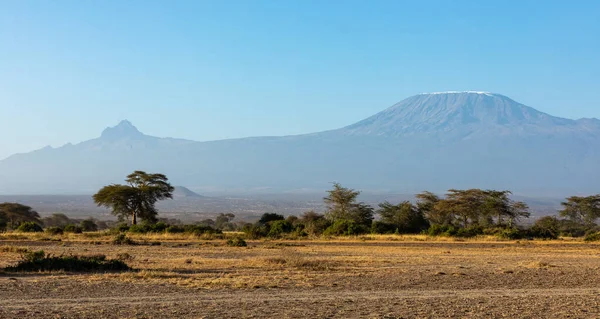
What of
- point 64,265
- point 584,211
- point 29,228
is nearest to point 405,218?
point 584,211

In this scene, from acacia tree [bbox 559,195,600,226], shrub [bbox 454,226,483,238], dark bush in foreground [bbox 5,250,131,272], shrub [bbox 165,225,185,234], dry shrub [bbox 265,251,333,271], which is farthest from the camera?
acacia tree [bbox 559,195,600,226]

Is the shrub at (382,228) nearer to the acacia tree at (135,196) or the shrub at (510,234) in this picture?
the shrub at (510,234)

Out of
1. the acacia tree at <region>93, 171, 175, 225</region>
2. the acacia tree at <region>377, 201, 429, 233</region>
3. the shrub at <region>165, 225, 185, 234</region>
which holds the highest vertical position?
the acacia tree at <region>93, 171, 175, 225</region>

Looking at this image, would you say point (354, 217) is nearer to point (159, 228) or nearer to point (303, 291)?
point (159, 228)

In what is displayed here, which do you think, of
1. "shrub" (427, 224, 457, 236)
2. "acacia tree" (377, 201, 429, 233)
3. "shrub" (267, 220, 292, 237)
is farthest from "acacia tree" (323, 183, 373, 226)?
"shrub" (427, 224, 457, 236)

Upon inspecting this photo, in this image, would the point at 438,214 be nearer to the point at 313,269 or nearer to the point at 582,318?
the point at 313,269

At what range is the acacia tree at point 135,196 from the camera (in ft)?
173

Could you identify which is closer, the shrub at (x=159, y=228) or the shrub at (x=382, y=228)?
the shrub at (x=159, y=228)

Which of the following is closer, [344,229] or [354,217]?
[344,229]

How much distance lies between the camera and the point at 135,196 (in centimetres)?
5366

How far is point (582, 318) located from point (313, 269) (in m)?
9.29

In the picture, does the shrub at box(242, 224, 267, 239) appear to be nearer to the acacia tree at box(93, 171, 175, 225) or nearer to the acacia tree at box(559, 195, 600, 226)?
the acacia tree at box(93, 171, 175, 225)

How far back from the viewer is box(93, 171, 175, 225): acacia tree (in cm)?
5284

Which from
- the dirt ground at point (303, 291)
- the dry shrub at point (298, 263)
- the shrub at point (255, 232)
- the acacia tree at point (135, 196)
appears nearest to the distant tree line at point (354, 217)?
the acacia tree at point (135, 196)
